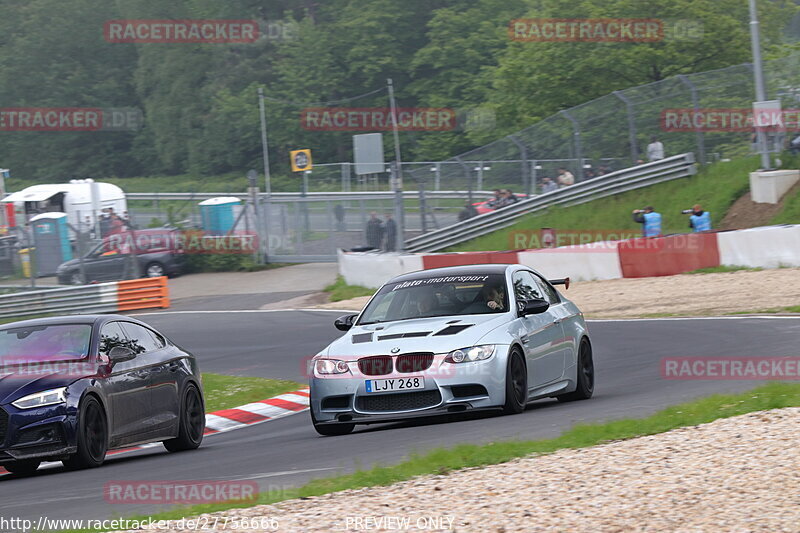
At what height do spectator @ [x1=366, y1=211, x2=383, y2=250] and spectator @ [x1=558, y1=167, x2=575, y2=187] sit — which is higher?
spectator @ [x1=558, y1=167, x2=575, y2=187]

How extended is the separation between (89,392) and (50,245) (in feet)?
90.0

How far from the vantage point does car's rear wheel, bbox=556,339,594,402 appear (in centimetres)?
1185

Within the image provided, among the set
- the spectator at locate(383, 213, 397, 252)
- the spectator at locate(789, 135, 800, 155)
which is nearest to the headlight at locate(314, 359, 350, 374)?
the spectator at locate(789, 135, 800, 155)

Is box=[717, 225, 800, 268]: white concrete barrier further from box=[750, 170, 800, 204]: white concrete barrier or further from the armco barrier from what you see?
box=[750, 170, 800, 204]: white concrete barrier

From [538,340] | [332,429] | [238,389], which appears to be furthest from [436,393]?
[238,389]

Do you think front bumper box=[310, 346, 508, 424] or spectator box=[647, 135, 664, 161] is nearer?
front bumper box=[310, 346, 508, 424]

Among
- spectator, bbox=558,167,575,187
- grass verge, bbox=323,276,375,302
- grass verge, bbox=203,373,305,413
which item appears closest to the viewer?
grass verge, bbox=203,373,305,413

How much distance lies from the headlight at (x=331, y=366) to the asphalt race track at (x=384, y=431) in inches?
22.3

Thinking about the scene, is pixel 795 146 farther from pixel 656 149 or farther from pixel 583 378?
pixel 583 378

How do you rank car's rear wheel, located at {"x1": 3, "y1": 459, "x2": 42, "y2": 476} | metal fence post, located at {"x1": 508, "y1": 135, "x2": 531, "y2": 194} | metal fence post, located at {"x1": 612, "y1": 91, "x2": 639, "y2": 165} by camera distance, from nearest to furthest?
car's rear wheel, located at {"x1": 3, "y1": 459, "x2": 42, "y2": 476} → metal fence post, located at {"x1": 612, "y1": 91, "x2": 639, "y2": 165} → metal fence post, located at {"x1": 508, "y1": 135, "x2": 531, "y2": 194}

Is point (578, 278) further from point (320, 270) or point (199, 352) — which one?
point (320, 270)

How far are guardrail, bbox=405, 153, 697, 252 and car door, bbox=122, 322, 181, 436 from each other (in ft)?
74.0

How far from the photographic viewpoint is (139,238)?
1470 inches

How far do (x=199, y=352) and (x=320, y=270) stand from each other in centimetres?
1540
